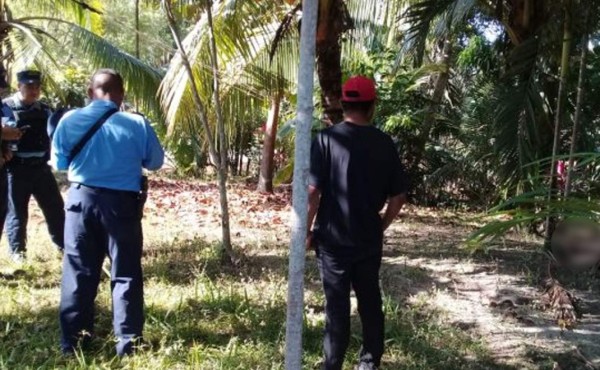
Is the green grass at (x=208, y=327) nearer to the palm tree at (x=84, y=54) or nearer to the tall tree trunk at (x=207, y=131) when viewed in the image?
the tall tree trunk at (x=207, y=131)

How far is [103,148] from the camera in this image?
3.90 meters

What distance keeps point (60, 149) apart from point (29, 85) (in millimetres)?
2088

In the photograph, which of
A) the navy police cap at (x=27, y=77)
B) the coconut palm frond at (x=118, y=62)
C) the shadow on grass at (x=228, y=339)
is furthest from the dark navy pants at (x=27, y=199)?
the coconut palm frond at (x=118, y=62)

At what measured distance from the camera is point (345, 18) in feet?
20.4

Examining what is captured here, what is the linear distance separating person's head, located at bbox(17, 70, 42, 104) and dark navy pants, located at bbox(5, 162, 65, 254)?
609 mm

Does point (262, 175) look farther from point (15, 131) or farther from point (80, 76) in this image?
point (15, 131)

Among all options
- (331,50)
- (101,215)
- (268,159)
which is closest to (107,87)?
(101,215)

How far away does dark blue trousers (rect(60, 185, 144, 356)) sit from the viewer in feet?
12.7

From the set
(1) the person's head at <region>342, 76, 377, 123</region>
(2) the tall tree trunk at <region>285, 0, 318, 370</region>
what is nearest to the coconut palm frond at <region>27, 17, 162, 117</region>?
(1) the person's head at <region>342, 76, 377, 123</region>

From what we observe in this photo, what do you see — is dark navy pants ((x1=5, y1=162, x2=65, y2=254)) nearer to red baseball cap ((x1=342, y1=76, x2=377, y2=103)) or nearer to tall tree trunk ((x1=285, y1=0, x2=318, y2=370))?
red baseball cap ((x1=342, y1=76, x2=377, y2=103))

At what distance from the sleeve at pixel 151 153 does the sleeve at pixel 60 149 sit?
0.47 meters

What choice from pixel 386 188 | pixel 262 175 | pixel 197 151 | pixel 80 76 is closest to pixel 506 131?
pixel 386 188

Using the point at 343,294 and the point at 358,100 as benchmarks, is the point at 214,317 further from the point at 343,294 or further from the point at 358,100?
the point at 358,100

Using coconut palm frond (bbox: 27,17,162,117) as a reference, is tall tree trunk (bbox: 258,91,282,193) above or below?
below
